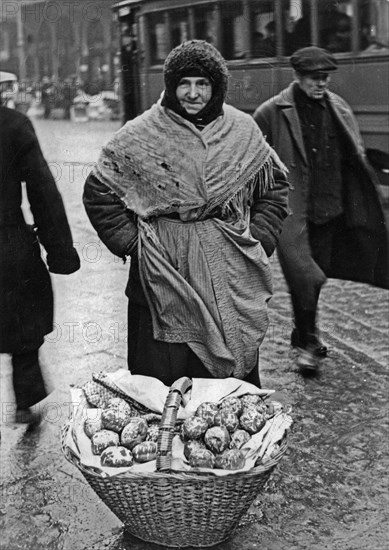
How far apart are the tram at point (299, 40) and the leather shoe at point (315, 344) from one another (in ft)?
14.2

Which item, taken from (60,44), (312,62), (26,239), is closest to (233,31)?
(60,44)

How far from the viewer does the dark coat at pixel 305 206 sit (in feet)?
16.3

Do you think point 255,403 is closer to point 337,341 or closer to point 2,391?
point 2,391

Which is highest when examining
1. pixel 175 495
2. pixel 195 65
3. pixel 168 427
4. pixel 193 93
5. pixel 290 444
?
pixel 195 65

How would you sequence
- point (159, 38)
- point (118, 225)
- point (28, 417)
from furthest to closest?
point (159, 38), point (28, 417), point (118, 225)

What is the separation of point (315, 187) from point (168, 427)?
2.68 meters

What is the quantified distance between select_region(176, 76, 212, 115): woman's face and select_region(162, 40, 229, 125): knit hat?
13 mm

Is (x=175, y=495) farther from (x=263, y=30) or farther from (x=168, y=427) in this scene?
(x=263, y=30)

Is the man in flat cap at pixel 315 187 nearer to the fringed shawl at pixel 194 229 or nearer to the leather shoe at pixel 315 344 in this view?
the leather shoe at pixel 315 344

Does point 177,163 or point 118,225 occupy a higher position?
point 177,163

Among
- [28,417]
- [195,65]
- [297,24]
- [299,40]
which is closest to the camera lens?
[195,65]

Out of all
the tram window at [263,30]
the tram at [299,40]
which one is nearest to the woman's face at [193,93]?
the tram at [299,40]

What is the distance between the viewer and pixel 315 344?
5.09 m

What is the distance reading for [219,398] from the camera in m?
3.08
